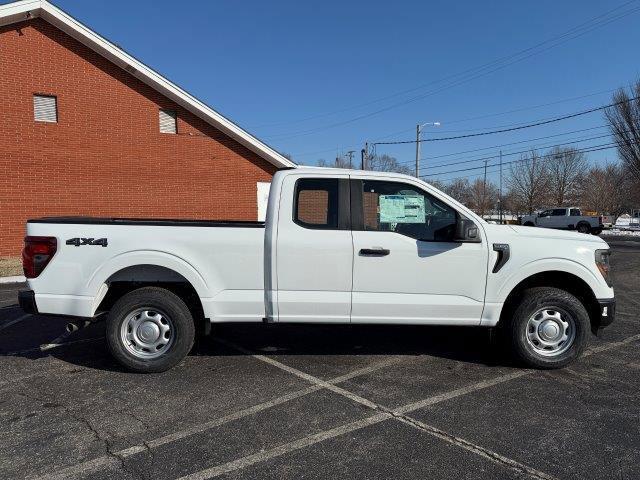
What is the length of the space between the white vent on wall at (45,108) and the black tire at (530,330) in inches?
561

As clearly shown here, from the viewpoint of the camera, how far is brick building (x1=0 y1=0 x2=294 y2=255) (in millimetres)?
13742

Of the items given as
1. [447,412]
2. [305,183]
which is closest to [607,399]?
[447,412]

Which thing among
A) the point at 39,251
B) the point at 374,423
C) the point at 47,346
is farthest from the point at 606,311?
the point at 47,346

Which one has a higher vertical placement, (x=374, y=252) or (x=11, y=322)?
(x=374, y=252)

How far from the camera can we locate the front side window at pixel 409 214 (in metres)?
4.66

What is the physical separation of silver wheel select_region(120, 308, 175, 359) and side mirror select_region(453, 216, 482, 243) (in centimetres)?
282

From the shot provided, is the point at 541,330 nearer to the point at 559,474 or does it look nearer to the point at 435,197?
the point at 435,197

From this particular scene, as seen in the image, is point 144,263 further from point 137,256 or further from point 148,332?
point 148,332

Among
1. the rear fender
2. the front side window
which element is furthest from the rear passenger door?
the rear fender

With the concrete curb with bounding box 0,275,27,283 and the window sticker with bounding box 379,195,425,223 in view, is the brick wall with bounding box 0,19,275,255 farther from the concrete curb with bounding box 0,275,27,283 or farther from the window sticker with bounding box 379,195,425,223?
the window sticker with bounding box 379,195,425,223

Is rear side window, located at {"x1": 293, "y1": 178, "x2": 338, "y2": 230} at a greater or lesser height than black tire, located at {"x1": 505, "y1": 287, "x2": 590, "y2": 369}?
greater

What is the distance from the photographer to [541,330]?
4742 mm

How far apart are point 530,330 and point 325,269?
2.10 meters

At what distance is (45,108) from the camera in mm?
14156
